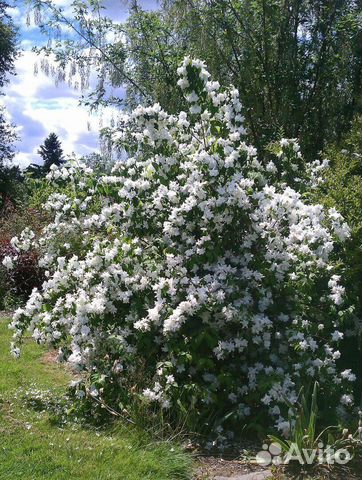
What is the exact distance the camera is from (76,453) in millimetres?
4051

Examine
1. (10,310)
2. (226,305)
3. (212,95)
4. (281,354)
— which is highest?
(212,95)

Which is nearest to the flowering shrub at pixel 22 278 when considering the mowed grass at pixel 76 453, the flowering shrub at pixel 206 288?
the flowering shrub at pixel 206 288

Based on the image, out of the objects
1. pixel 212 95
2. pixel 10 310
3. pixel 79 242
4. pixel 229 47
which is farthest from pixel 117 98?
pixel 212 95

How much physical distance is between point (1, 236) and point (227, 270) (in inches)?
336

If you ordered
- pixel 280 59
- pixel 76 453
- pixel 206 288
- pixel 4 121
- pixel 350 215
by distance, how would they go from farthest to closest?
pixel 4 121, pixel 280 59, pixel 350 215, pixel 206 288, pixel 76 453

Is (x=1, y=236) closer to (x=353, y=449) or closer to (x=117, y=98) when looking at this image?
(x=117, y=98)

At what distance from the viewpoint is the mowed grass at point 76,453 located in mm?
3787

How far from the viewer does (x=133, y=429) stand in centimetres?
444

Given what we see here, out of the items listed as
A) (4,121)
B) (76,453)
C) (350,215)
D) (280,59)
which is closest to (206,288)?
(76,453)

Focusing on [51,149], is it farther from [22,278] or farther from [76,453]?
[76,453]

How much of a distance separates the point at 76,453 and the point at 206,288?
4.87ft

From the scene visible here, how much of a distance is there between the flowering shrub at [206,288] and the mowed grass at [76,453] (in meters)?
0.40

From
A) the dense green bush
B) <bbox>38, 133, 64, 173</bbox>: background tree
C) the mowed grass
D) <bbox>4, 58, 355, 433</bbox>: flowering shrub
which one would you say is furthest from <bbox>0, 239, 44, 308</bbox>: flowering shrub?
<bbox>38, 133, 64, 173</bbox>: background tree

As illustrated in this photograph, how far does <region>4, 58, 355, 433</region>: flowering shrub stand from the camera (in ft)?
15.1
